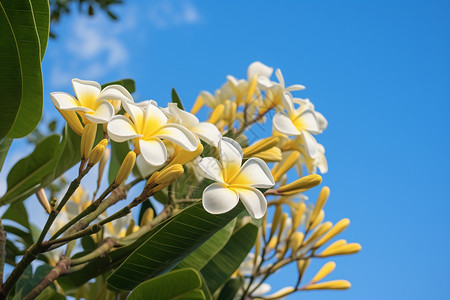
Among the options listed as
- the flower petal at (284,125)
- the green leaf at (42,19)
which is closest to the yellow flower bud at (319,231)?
the flower petal at (284,125)

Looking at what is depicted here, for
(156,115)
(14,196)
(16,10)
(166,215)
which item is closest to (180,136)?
(156,115)

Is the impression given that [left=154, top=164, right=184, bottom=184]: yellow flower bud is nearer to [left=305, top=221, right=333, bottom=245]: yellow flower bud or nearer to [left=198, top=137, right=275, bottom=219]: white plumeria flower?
[left=198, top=137, right=275, bottom=219]: white plumeria flower

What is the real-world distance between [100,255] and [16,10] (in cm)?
67

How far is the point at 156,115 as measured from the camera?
3.45ft

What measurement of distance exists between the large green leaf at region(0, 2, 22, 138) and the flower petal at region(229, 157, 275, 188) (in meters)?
0.57

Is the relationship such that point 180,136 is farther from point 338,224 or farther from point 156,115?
point 338,224

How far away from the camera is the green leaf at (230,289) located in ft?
5.81

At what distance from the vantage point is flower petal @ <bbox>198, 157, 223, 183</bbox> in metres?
1.01

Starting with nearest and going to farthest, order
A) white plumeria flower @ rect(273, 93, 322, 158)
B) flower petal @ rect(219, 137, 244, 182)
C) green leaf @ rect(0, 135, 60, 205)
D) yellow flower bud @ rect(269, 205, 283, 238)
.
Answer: flower petal @ rect(219, 137, 244, 182) → white plumeria flower @ rect(273, 93, 322, 158) → green leaf @ rect(0, 135, 60, 205) → yellow flower bud @ rect(269, 205, 283, 238)

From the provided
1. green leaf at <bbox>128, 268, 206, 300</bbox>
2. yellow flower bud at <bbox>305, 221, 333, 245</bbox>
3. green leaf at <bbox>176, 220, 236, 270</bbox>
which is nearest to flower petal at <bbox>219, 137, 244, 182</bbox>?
green leaf at <bbox>128, 268, 206, 300</bbox>

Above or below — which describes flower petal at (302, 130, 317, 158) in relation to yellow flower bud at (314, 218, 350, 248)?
above

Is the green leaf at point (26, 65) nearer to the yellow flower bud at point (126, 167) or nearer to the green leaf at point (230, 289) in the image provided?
the yellow flower bud at point (126, 167)

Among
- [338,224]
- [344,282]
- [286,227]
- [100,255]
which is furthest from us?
[286,227]

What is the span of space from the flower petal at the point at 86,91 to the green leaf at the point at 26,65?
117mm
